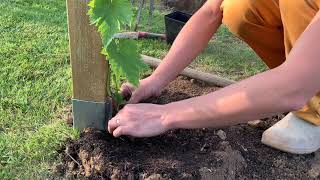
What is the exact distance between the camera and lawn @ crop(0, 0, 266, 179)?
197 cm

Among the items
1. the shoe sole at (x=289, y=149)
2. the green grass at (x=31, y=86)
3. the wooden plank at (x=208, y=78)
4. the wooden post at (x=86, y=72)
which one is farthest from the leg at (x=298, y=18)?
the green grass at (x=31, y=86)

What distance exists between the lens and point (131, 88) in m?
2.09

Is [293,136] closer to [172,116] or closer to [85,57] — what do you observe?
[172,116]

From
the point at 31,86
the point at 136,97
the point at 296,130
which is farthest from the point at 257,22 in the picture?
the point at 31,86

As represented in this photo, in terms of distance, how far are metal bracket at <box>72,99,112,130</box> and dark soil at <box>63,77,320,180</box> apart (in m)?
0.04

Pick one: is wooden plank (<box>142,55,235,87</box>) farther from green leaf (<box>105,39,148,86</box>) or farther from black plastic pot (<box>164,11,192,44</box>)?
green leaf (<box>105,39,148,86</box>)

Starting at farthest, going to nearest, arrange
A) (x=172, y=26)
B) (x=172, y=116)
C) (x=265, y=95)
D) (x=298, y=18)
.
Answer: (x=172, y=26), (x=298, y=18), (x=172, y=116), (x=265, y=95)

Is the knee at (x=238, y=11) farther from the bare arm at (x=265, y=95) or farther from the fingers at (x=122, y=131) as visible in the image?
the fingers at (x=122, y=131)

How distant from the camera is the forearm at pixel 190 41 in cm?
207

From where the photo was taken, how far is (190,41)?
6.80 ft

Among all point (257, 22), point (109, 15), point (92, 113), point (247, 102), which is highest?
point (109, 15)

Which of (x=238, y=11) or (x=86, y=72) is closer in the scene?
(x=86, y=72)

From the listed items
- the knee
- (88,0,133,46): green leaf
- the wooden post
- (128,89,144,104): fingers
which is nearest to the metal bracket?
the wooden post

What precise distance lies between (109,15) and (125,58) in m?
0.18
